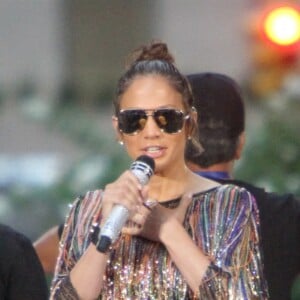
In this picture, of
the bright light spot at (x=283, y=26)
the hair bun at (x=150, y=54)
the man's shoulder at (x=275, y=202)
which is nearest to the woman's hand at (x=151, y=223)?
the hair bun at (x=150, y=54)

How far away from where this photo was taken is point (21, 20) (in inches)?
759

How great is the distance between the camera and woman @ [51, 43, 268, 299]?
3.99m

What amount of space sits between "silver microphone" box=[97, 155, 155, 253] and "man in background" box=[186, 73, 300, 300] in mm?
797

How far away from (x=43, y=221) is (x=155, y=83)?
3.40m

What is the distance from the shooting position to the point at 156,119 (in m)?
4.11

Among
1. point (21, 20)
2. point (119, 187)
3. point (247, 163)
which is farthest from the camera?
point (21, 20)

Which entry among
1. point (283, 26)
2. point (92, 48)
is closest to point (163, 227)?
point (283, 26)

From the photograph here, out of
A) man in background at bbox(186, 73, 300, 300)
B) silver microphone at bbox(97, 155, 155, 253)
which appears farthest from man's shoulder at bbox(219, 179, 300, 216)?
silver microphone at bbox(97, 155, 155, 253)

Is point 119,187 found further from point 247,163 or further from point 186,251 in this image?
point 247,163

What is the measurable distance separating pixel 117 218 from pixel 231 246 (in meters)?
0.40

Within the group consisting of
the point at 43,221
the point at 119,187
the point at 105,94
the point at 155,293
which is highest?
the point at 119,187

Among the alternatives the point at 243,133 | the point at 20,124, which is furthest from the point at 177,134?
the point at 20,124

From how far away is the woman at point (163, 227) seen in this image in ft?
13.1

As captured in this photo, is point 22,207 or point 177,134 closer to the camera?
point 177,134
